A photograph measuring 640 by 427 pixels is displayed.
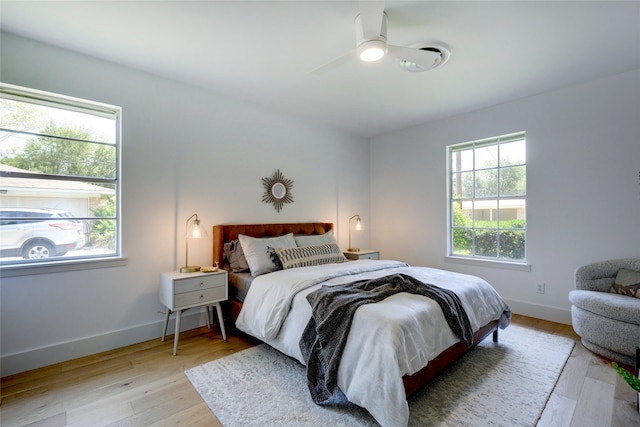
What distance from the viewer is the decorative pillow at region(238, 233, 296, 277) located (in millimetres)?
3000

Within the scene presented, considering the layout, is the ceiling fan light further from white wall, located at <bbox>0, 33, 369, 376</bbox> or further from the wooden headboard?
the wooden headboard

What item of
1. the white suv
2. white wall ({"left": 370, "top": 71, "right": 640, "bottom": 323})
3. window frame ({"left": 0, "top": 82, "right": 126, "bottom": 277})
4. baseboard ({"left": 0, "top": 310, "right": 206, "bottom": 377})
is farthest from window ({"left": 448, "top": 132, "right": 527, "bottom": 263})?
the white suv

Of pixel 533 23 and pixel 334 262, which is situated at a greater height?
pixel 533 23

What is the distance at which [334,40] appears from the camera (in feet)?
7.83

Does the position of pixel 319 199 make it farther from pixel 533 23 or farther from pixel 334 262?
pixel 533 23

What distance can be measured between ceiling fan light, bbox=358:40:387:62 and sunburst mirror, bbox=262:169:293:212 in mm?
2169

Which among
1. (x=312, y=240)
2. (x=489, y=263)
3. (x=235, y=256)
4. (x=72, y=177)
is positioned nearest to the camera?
(x=72, y=177)

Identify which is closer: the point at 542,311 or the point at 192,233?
the point at 192,233

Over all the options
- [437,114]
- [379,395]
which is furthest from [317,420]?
[437,114]

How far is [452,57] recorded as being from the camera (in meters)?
2.65

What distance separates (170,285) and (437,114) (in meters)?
3.94

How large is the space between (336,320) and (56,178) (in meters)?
2.70

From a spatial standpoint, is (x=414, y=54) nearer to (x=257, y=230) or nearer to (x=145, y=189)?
(x=257, y=230)

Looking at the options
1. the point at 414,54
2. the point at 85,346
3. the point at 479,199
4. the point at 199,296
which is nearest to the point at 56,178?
the point at 85,346
